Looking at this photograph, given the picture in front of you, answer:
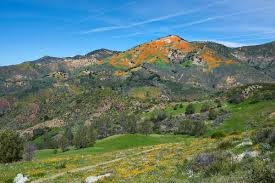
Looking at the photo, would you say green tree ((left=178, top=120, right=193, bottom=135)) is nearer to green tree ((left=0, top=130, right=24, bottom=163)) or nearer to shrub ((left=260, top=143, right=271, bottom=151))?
green tree ((left=0, top=130, right=24, bottom=163))

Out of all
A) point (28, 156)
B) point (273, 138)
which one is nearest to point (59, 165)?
point (273, 138)

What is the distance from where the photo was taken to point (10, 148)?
223 ft

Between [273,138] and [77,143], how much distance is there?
88.6 meters

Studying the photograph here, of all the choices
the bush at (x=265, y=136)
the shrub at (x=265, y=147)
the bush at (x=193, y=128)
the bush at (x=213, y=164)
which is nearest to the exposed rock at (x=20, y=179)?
the bush at (x=213, y=164)

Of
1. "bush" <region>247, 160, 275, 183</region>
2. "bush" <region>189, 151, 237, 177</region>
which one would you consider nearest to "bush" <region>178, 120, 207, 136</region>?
"bush" <region>189, 151, 237, 177</region>

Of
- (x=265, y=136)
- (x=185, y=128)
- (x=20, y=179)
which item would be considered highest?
(x=265, y=136)

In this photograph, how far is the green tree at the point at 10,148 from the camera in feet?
222

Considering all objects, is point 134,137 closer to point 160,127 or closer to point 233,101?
point 160,127

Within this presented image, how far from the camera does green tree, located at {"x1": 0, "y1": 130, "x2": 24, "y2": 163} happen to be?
67.6m

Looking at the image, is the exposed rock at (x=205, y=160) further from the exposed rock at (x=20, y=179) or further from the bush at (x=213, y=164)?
the exposed rock at (x=20, y=179)

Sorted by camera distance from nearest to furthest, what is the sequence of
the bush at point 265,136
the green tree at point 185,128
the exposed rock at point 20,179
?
the bush at point 265,136 < the exposed rock at point 20,179 < the green tree at point 185,128

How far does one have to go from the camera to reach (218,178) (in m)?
19.6

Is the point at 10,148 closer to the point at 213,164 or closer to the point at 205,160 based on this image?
the point at 205,160

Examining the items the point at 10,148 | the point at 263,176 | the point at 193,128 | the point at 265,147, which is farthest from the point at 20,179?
the point at 193,128
